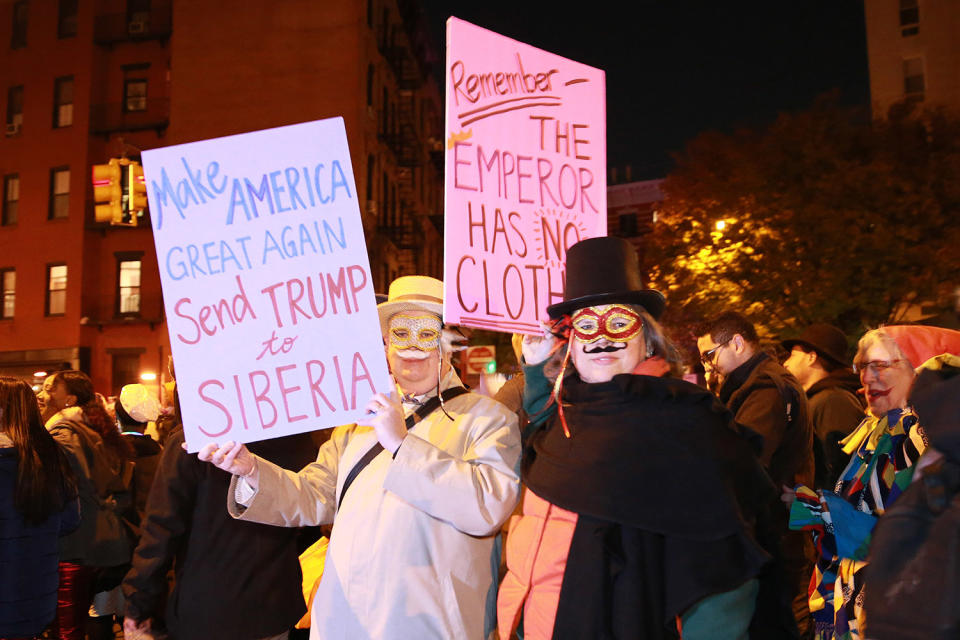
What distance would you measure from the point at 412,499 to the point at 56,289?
26577 millimetres

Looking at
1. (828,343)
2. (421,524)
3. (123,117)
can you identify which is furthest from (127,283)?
(421,524)

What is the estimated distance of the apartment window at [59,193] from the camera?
1011 inches

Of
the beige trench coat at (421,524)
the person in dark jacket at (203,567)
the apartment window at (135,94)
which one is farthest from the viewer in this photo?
the apartment window at (135,94)

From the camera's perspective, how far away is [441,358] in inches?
132

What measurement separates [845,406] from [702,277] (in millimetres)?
13347

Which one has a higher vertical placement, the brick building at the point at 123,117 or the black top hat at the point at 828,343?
the brick building at the point at 123,117

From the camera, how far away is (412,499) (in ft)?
9.24

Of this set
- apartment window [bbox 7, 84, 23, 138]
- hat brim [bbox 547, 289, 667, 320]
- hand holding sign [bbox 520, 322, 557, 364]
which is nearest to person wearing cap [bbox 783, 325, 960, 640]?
hat brim [bbox 547, 289, 667, 320]

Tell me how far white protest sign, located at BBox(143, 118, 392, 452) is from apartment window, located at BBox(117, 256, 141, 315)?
2438cm

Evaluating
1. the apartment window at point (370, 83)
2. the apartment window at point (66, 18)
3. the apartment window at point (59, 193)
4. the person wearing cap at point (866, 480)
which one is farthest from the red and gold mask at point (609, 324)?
the apartment window at point (66, 18)

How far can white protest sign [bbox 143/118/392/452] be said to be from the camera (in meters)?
2.88

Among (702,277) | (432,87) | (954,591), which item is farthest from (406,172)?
(954,591)

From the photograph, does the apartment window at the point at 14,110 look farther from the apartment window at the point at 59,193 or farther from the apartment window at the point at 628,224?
the apartment window at the point at 628,224

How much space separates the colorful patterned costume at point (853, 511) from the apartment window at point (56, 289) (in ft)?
86.1
